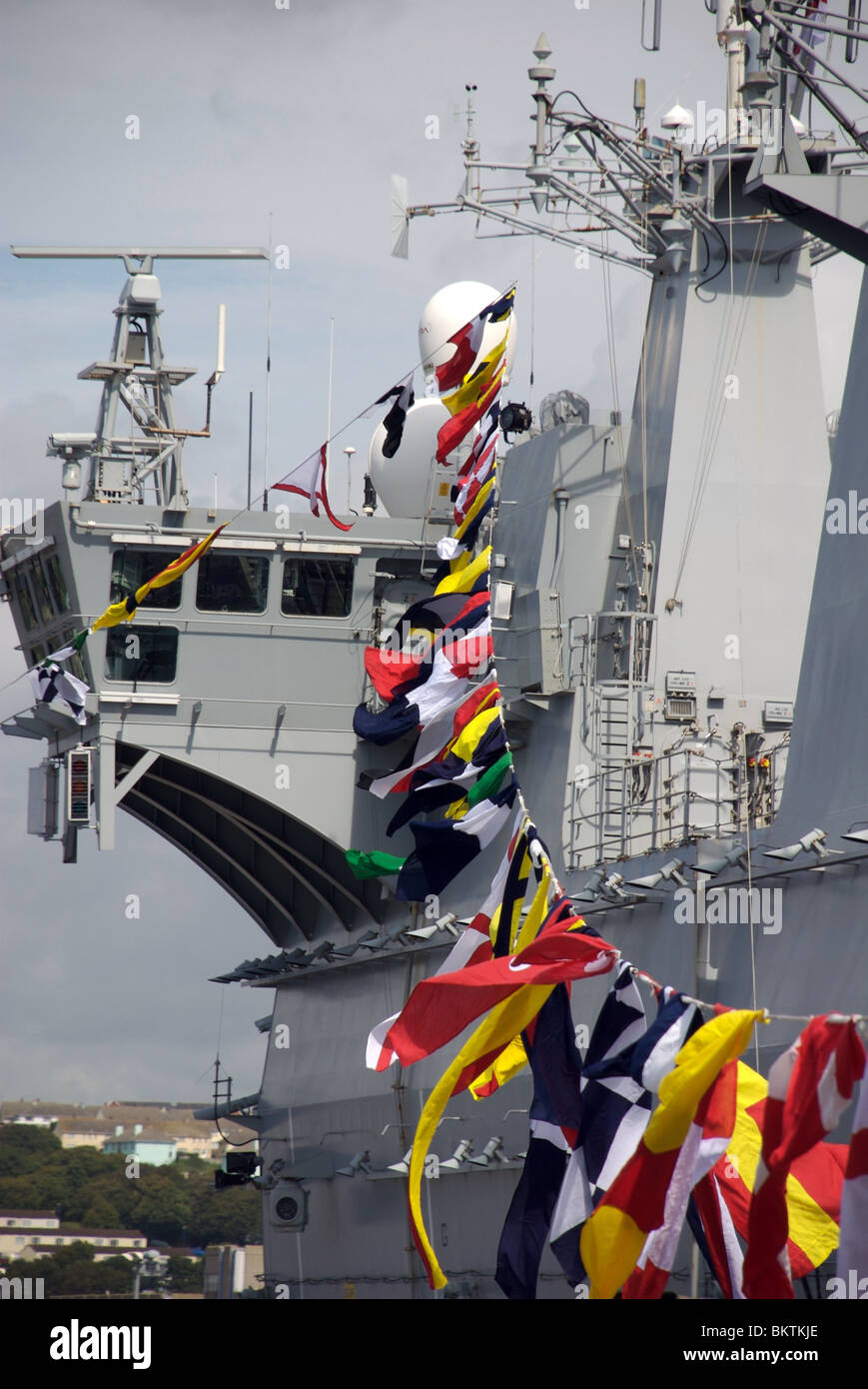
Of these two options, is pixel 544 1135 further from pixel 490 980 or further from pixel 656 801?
pixel 656 801

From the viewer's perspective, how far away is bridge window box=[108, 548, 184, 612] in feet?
66.4

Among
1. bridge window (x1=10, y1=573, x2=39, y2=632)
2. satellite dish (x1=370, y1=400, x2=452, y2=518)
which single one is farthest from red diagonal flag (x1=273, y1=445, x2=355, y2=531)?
bridge window (x1=10, y1=573, x2=39, y2=632)

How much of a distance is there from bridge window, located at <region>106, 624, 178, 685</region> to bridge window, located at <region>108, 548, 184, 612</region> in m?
0.30

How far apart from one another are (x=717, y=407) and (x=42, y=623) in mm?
8021

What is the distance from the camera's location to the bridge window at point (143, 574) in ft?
66.4

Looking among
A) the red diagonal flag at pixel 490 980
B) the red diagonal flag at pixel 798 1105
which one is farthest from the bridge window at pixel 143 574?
the red diagonal flag at pixel 798 1105

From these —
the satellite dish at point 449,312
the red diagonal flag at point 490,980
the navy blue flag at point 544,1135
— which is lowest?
the navy blue flag at point 544,1135

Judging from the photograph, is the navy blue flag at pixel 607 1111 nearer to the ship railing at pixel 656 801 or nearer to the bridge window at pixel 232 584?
the ship railing at pixel 656 801

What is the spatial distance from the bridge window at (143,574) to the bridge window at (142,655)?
0.30 metres

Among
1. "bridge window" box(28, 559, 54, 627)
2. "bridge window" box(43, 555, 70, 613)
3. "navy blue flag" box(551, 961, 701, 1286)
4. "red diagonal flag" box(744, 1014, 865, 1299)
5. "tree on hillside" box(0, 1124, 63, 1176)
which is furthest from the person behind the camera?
"tree on hillside" box(0, 1124, 63, 1176)

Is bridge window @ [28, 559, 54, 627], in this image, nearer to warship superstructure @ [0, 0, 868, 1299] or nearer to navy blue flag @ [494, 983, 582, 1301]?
warship superstructure @ [0, 0, 868, 1299]

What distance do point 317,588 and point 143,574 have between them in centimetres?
192

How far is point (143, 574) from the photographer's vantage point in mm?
20328

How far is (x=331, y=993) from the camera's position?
23.4 metres
